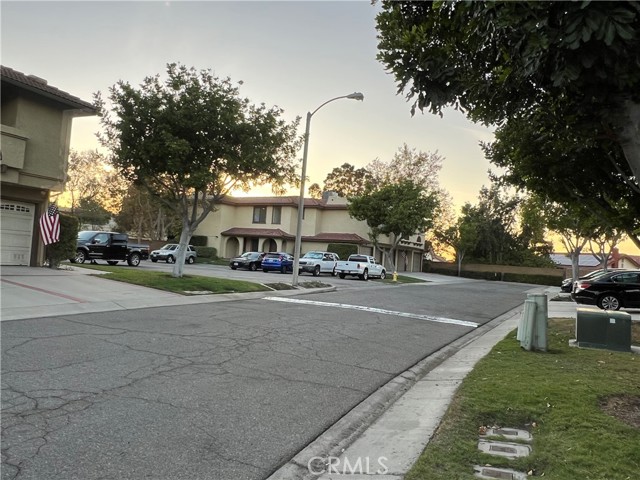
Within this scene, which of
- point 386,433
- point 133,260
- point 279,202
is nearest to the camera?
point 386,433

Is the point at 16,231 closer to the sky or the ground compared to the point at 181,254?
closer to the sky

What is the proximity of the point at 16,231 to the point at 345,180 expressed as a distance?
5358 centimetres

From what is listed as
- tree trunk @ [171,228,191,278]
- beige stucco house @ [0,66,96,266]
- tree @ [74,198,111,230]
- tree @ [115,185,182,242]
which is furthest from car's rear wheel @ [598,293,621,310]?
tree @ [74,198,111,230]

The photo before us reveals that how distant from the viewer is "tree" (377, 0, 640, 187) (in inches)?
152

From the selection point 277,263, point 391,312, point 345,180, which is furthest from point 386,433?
point 345,180

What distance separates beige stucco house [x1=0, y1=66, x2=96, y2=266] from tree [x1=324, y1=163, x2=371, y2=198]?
166 feet

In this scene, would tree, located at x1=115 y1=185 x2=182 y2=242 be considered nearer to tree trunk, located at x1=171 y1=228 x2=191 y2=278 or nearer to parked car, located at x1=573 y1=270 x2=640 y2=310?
tree trunk, located at x1=171 y1=228 x2=191 y2=278

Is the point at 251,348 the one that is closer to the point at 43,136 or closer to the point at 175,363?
the point at 175,363

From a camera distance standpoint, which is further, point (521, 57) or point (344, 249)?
point (344, 249)

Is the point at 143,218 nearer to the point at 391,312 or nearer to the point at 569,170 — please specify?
the point at 391,312

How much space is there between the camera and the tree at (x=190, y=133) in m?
17.1

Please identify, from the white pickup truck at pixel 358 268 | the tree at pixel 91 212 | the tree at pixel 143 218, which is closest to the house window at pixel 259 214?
the tree at pixel 143 218

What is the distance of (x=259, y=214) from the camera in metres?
47.9

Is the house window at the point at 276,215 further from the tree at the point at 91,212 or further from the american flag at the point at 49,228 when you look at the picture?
the american flag at the point at 49,228
